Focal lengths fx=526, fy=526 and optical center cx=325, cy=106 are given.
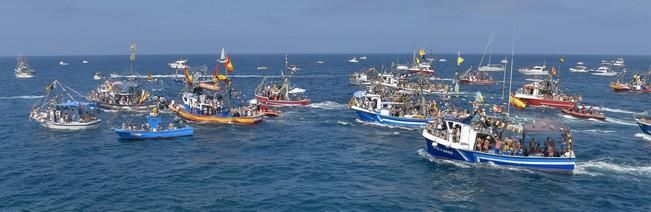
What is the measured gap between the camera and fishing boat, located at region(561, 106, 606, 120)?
277 ft

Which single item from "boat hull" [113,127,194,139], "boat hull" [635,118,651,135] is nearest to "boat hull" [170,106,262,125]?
"boat hull" [113,127,194,139]

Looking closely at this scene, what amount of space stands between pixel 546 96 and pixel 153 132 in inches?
2869

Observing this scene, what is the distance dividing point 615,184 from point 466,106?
2180 inches

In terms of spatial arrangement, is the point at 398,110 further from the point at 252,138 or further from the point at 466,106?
the point at 466,106

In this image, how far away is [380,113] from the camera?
→ 255 ft

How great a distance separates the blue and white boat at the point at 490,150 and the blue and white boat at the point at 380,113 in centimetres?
1985

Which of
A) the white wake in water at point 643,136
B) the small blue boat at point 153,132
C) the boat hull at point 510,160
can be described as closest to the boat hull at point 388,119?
the boat hull at point 510,160

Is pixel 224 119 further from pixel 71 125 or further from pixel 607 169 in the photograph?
pixel 607 169

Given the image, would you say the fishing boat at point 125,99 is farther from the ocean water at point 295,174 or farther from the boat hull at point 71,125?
the boat hull at point 71,125

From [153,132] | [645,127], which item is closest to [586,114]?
[645,127]

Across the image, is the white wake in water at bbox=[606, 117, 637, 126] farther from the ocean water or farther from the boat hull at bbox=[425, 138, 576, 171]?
the boat hull at bbox=[425, 138, 576, 171]

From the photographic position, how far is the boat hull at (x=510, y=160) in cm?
5019

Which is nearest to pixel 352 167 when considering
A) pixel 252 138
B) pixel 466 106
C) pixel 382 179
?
pixel 382 179

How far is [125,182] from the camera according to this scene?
155ft
